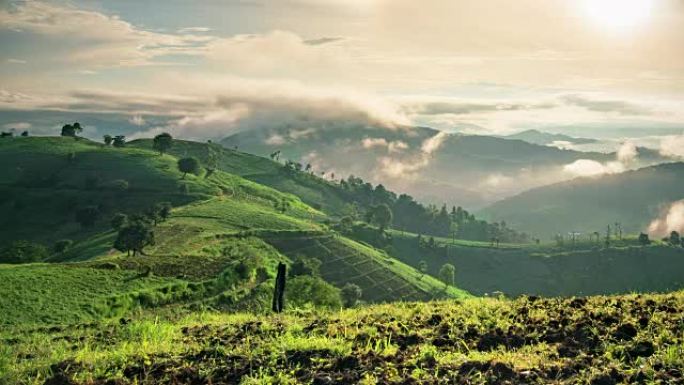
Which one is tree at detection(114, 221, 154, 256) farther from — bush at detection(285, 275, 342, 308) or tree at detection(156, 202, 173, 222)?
bush at detection(285, 275, 342, 308)

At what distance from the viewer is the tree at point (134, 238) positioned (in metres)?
145

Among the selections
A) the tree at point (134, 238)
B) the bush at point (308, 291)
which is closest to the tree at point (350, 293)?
the bush at point (308, 291)

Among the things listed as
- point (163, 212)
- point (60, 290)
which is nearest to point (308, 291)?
point (60, 290)

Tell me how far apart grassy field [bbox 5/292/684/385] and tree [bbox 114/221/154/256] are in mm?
131537

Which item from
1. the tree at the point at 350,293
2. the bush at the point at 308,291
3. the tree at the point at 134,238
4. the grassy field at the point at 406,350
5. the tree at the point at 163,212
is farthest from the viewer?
the tree at the point at 163,212

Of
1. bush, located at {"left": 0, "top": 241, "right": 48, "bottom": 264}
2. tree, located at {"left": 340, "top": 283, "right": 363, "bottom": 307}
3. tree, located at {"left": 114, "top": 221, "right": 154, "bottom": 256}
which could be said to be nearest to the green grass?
tree, located at {"left": 114, "top": 221, "right": 154, "bottom": 256}

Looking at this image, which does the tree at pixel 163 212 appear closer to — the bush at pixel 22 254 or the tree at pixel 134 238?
the bush at pixel 22 254

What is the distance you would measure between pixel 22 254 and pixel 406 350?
171 metres

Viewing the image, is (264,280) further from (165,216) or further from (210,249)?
(165,216)

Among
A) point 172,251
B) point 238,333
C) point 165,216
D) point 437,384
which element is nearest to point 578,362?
point 437,384

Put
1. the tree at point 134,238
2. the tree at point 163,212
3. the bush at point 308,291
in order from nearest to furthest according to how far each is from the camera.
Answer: the bush at point 308,291
the tree at point 134,238
the tree at point 163,212

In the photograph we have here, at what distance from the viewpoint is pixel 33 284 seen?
297ft

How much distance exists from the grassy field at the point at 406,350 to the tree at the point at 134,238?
432 ft

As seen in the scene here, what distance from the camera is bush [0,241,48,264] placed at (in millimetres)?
157500
